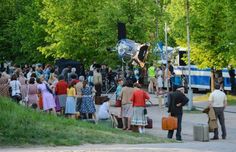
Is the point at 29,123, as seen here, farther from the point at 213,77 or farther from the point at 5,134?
the point at 213,77

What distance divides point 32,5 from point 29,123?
39351mm

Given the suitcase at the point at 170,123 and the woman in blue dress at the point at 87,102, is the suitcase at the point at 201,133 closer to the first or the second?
the suitcase at the point at 170,123

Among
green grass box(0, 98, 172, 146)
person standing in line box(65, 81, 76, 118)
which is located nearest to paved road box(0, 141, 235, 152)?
green grass box(0, 98, 172, 146)

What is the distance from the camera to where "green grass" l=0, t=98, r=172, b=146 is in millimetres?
18156

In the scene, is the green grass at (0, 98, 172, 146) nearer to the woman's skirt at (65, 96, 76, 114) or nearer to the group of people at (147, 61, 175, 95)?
the woman's skirt at (65, 96, 76, 114)

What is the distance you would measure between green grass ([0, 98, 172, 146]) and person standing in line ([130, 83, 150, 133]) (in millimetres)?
1962

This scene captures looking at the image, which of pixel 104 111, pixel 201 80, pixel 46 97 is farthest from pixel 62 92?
pixel 201 80

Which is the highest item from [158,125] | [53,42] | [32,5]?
[32,5]

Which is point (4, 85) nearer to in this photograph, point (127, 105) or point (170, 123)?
point (127, 105)

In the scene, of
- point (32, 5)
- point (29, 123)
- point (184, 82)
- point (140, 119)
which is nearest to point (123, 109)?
point (140, 119)

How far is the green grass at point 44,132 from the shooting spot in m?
18.2

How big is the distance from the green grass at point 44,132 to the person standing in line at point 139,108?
1962mm

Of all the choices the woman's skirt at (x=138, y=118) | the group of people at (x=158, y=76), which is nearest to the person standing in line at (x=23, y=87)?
the woman's skirt at (x=138, y=118)

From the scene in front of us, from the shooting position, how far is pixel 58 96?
2759cm
